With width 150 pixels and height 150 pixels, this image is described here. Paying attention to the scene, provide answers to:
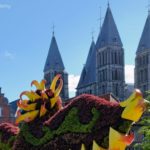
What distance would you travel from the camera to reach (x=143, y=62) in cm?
8431

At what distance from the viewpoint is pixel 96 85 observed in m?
86.9

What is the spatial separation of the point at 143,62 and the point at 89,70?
11045 millimetres

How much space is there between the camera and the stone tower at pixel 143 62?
271ft

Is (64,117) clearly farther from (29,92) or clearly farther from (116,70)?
(116,70)

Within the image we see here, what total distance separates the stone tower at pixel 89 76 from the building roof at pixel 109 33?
5591 mm

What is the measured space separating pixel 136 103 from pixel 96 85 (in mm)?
82444

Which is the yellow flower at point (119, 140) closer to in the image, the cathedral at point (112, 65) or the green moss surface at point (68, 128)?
the green moss surface at point (68, 128)

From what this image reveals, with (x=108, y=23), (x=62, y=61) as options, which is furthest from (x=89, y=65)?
(x=108, y=23)

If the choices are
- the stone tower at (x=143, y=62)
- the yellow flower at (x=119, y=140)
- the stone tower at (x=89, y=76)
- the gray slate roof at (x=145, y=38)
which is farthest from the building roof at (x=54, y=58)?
the yellow flower at (x=119, y=140)

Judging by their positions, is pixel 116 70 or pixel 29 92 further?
pixel 116 70

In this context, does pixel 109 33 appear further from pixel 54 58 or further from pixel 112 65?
pixel 54 58

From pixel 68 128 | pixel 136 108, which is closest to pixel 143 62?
pixel 68 128

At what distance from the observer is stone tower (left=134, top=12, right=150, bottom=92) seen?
8274 centimetres

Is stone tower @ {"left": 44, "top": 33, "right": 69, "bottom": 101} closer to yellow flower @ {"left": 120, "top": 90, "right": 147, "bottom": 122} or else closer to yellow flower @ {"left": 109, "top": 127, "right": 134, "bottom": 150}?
yellow flower @ {"left": 109, "top": 127, "right": 134, "bottom": 150}
